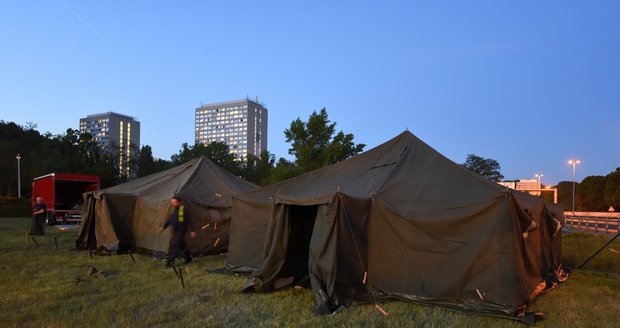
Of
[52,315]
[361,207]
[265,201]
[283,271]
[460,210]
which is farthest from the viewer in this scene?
[265,201]

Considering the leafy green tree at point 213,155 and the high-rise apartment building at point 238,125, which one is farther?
the high-rise apartment building at point 238,125

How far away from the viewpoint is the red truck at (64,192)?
22.8 metres

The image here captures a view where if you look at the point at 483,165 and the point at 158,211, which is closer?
the point at 158,211

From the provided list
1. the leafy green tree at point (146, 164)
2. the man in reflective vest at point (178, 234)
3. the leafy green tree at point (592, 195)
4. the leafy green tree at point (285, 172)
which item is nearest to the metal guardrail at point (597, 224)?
the man in reflective vest at point (178, 234)

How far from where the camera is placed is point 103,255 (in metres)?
12.0

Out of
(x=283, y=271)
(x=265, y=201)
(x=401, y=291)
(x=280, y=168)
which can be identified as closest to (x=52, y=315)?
(x=283, y=271)

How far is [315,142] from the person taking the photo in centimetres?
3653

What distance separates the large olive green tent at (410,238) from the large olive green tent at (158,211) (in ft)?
13.8

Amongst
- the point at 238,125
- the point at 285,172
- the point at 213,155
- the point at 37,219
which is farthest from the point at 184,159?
the point at 238,125

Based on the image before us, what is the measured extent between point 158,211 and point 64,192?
16.2 m

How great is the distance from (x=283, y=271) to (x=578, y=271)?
6.59m

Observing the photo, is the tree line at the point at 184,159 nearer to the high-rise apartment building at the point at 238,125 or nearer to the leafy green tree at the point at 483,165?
the leafy green tree at the point at 483,165

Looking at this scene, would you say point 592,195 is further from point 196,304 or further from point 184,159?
point 196,304

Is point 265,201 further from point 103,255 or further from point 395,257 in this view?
point 103,255
